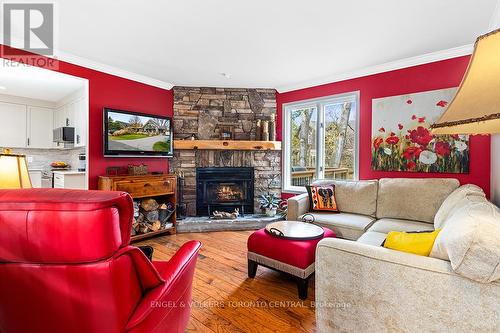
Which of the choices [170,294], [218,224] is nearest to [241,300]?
[170,294]

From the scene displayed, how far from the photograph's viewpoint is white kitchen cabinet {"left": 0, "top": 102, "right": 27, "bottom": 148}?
14.4 ft

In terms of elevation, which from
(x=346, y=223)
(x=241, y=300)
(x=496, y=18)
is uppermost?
(x=496, y=18)

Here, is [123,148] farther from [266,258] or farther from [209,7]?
[266,258]

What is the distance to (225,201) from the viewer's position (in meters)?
4.30

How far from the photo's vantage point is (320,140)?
13.4ft

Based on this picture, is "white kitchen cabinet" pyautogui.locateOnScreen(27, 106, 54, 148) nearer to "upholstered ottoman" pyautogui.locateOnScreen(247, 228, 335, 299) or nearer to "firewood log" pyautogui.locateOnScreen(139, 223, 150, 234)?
"firewood log" pyautogui.locateOnScreen(139, 223, 150, 234)

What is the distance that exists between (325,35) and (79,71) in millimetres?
3066

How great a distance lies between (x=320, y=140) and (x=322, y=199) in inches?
51.8

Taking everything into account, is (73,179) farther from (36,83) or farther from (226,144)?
(226,144)

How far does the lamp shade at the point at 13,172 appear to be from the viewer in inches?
51.5

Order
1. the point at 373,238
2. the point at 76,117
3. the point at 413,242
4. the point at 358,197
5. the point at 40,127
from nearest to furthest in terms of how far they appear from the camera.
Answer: the point at 413,242, the point at 373,238, the point at 358,197, the point at 76,117, the point at 40,127

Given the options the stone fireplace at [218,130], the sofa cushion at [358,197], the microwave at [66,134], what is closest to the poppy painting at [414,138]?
the sofa cushion at [358,197]

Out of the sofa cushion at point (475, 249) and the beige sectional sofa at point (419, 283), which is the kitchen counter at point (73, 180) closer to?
the beige sectional sofa at point (419, 283)

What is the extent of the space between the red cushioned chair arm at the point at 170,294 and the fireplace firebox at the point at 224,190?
9.19 feet
